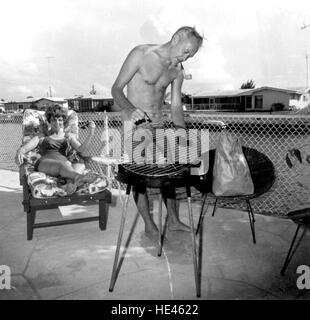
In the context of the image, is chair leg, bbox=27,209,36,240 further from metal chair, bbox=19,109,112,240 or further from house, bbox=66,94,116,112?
house, bbox=66,94,116,112

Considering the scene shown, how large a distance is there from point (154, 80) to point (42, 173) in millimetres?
1839

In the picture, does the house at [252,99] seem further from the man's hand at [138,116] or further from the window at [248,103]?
the man's hand at [138,116]

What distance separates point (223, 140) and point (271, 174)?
61cm

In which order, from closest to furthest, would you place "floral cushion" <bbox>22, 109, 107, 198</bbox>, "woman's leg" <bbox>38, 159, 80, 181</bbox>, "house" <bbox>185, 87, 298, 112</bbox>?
1. "floral cushion" <bbox>22, 109, 107, 198</bbox>
2. "woman's leg" <bbox>38, 159, 80, 181</bbox>
3. "house" <bbox>185, 87, 298, 112</bbox>

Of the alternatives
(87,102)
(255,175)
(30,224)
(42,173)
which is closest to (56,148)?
(42,173)

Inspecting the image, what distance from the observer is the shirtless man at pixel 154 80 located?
2.99 m

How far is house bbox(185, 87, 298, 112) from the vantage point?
4251cm

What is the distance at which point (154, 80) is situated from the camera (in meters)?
3.36

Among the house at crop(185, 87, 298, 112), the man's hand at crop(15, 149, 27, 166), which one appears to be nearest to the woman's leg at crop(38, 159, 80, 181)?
the man's hand at crop(15, 149, 27, 166)

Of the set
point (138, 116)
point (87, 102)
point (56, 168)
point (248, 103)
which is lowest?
point (56, 168)

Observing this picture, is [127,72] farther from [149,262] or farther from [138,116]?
[149,262]

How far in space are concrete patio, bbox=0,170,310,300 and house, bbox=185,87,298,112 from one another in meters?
40.0

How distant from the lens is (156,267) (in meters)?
3.03
